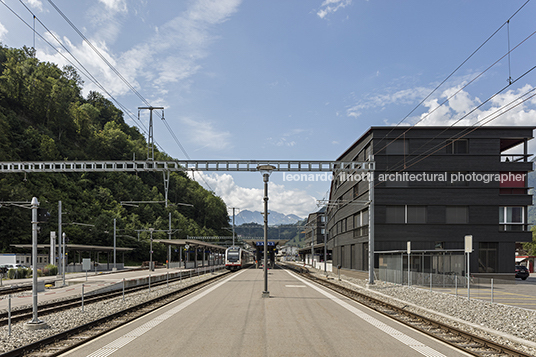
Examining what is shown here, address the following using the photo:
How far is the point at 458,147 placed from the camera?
42750 millimetres

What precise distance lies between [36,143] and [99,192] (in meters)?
16.6

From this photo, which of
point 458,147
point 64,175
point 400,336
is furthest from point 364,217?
point 64,175

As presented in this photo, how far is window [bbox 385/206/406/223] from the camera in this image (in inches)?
1665

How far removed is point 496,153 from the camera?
139ft

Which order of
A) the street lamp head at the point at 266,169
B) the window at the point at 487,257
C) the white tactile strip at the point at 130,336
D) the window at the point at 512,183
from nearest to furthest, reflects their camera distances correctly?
the white tactile strip at the point at 130,336, the street lamp head at the point at 266,169, the window at the point at 487,257, the window at the point at 512,183

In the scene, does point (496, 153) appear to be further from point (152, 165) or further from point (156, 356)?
point (156, 356)

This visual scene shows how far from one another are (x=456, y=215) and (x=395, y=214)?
5979 millimetres

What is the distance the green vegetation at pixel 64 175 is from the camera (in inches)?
2869

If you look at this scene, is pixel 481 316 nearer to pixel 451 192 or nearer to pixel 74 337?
pixel 74 337

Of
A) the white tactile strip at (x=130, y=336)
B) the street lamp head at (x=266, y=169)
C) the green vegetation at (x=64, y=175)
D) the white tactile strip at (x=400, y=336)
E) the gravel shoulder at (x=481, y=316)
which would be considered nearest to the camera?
the white tactile strip at (x=130, y=336)

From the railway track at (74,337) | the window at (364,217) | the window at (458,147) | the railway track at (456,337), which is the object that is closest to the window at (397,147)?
the window at (458,147)

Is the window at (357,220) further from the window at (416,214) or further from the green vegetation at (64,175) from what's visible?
the green vegetation at (64,175)

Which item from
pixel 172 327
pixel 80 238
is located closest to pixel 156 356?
pixel 172 327

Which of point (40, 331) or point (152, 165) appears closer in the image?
point (40, 331)
